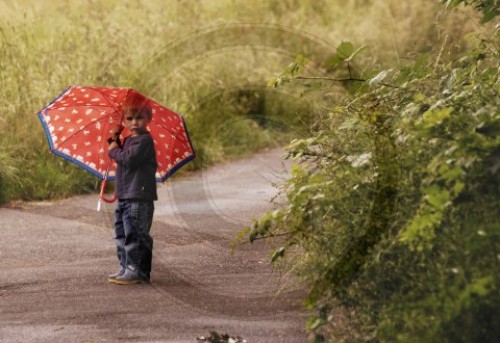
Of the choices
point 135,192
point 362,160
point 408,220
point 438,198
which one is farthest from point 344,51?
point 135,192

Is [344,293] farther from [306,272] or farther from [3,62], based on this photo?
[3,62]

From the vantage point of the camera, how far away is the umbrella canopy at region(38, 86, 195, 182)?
7.22 meters

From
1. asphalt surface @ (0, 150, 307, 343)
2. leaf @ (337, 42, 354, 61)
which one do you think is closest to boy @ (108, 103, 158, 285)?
asphalt surface @ (0, 150, 307, 343)

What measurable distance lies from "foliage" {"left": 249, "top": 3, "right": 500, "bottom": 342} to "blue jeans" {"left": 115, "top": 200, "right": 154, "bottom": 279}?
1.46m

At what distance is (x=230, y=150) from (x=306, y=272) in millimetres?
8171

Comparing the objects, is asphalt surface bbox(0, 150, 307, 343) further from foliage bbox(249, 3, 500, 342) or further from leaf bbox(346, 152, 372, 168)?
leaf bbox(346, 152, 372, 168)

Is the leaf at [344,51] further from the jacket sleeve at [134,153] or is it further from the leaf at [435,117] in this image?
the jacket sleeve at [134,153]

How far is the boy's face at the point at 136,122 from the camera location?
6.98 m

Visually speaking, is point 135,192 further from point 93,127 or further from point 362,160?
point 362,160

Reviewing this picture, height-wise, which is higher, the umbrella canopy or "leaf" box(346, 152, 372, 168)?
the umbrella canopy

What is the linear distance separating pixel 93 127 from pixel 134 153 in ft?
1.90

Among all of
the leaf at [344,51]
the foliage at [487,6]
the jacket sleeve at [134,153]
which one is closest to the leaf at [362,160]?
the leaf at [344,51]

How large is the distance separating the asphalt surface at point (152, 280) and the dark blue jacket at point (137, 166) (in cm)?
62

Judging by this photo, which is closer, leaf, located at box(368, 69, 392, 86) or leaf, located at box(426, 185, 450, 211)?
leaf, located at box(426, 185, 450, 211)
